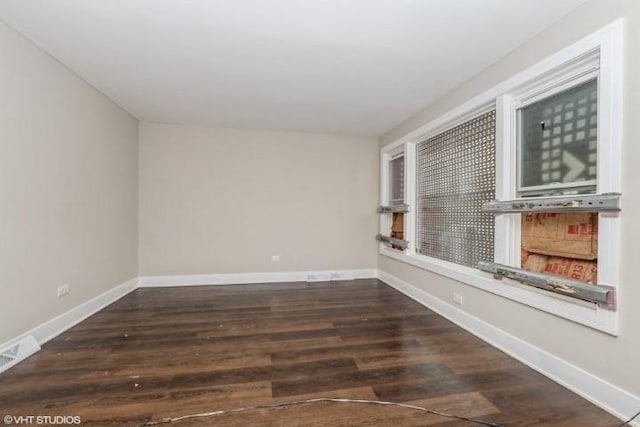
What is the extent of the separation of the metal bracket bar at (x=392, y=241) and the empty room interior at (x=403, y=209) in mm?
48

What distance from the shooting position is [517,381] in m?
1.86

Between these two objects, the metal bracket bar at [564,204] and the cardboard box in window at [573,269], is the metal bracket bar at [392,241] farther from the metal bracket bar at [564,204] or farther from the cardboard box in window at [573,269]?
the cardboard box in window at [573,269]

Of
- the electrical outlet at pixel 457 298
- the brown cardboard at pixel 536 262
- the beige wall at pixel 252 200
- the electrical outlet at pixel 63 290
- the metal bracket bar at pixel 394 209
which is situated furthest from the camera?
the beige wall at pixel 252 200

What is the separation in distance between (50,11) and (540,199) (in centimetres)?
355

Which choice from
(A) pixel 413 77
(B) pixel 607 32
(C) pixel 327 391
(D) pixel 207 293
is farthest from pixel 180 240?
(B) pixel 607 32

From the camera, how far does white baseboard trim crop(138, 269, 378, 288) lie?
420cm

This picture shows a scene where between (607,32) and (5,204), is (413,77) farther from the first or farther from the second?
(5,204)

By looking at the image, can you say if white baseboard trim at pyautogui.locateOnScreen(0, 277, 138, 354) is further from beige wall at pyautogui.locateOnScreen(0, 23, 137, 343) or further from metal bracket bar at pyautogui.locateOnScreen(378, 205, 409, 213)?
metal bracket bar at pyautogui.locateOnScreen(378, 205, 409, 213)

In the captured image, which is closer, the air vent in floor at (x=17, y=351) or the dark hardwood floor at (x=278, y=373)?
the dark hardwood floor at (x=278, y=373)

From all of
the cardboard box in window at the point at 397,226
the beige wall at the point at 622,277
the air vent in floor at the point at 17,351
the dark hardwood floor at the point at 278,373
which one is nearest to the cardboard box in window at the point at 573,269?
the beige wall at the point at 622,277

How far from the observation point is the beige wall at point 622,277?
4.90ft

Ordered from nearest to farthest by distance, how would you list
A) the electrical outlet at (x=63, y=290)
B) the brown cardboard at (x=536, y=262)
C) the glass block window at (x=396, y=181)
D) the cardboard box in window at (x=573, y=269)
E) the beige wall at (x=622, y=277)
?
the beige wall at (x=622, y=277)
the cardboard box in window at (x=573, y=269)
the brown cardboard at (x=536, y=262)
the electrical outlet at (x=63, y=290)
the glass block window at (x=396, y=181)

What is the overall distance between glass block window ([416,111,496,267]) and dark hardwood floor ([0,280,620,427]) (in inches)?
33.0

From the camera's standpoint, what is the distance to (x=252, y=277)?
4.44m
